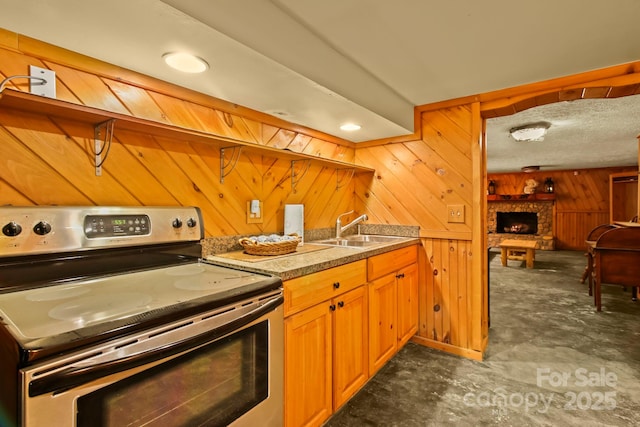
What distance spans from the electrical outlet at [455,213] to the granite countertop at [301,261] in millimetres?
820

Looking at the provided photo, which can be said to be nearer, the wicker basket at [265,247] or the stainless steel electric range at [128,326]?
the stainless steel electric range at [128,326]

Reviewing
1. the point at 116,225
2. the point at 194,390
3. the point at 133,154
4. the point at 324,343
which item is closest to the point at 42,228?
the point at 116,225

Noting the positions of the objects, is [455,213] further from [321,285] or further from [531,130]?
[531,130]

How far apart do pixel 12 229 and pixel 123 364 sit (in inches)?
27.4

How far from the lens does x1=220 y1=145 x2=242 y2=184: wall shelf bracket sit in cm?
189

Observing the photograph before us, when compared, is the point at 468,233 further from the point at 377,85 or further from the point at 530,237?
the point at 530,237

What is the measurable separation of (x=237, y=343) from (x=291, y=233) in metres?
1.15

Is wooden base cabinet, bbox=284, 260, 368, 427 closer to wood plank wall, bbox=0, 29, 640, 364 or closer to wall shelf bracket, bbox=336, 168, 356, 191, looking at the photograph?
wood plank wall, bbox=0, 29, 640, 364

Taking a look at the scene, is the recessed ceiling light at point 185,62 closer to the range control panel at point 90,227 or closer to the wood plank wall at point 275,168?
the wood plank wall at point 275,168

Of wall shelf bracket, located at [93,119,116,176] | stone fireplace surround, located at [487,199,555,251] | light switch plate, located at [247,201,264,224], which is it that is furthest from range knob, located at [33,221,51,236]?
stone fireplace surround, located at [487,199,555,251]

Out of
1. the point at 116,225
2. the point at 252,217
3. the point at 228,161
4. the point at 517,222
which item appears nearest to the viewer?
the point at 116,225

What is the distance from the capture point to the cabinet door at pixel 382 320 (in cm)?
204

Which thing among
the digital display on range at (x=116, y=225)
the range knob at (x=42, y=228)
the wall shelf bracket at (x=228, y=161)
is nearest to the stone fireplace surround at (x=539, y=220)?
the wall shelf bracket at (x=228, y=161)

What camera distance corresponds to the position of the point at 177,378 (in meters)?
0.97
